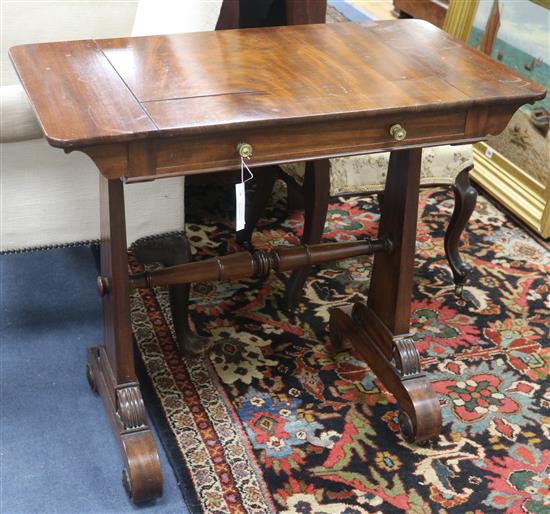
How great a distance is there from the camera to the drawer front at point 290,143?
189cm

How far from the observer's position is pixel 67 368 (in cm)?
Result: 271

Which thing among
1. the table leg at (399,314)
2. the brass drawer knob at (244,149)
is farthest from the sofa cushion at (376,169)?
the brass drawer knob at (244,149)

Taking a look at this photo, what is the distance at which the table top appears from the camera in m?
1.88

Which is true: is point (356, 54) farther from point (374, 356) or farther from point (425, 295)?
point (425, 295)

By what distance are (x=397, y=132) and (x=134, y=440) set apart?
102cm

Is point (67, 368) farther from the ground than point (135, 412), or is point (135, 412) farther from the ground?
point (135, 412)

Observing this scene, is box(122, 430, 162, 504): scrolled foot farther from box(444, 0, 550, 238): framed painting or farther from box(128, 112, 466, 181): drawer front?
box(444, 0, 550, 238): framed painting

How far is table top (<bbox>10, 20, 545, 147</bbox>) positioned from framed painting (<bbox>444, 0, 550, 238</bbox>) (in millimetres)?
1300

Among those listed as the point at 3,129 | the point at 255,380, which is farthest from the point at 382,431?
the point at 3,129

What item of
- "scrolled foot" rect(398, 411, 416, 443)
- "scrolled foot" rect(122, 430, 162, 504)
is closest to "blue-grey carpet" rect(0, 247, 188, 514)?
"scrolled foot" rect(122, 430, 162, 504)

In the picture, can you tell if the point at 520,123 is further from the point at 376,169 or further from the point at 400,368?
the point at 400,368

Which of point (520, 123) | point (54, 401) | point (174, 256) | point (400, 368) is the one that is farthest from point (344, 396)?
point (520, 123)

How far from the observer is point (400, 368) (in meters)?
2.48

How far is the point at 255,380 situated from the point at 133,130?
1.09m
